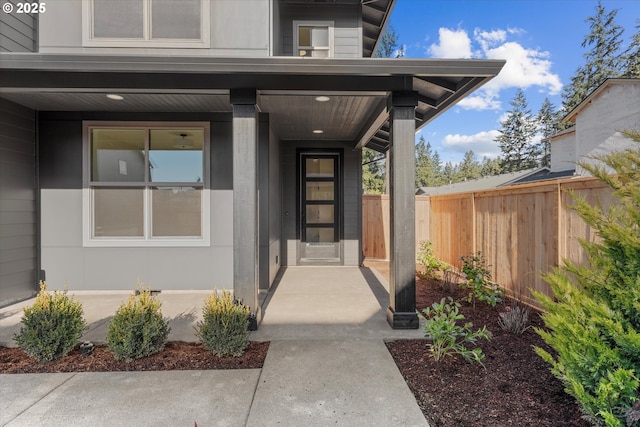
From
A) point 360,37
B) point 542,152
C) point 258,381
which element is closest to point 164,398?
point 258,381

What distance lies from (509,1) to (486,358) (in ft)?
75.1

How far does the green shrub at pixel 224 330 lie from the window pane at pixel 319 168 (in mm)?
4589

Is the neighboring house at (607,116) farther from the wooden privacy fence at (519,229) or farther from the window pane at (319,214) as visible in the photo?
the window pane at (319,214)

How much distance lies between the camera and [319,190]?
7207mm

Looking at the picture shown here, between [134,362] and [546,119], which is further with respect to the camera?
[546,119]

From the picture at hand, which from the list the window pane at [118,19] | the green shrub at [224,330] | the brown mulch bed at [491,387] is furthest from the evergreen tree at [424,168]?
the green shrub at [224,330]

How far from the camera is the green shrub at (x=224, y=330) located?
2898 mm

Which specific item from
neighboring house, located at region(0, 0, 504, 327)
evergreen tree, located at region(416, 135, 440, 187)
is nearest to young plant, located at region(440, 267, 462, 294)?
neighboring house, located at region(0, 0, 504, 327)

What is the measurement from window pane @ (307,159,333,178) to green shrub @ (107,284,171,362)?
476 cm

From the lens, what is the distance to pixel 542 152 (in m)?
35.6

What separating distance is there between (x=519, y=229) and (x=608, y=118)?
8.37 metres

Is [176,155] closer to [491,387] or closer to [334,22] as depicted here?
[334,22]

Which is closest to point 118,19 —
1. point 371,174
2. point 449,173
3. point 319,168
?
point 319,168

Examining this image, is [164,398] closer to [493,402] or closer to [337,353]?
[337,353]
